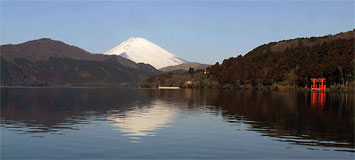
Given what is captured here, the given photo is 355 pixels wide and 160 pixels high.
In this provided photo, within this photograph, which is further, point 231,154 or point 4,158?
point 231,154

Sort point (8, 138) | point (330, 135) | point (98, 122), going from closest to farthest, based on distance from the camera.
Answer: point (8, 138) → point (330, 135) → point (98, 122)

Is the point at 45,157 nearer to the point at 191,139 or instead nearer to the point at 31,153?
the point at 31,153

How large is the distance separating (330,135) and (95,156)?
1989 cm

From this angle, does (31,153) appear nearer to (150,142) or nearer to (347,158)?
(150,142)

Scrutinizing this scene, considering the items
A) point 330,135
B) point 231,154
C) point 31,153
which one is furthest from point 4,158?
point 330,135

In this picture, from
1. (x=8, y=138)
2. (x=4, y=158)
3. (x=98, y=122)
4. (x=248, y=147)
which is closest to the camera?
(x=4, y=158)

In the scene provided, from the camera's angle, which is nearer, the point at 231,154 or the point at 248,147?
the point at 231,154

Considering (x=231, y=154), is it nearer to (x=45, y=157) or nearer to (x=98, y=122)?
(x=45, y=157)

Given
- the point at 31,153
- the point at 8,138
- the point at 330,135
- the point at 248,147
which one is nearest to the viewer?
the point at 31,153

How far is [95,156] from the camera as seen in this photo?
24938 millimetres

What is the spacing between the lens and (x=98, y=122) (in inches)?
1726

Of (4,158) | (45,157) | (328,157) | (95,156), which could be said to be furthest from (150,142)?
(328,157)

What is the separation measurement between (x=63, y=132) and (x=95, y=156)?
37.7ft

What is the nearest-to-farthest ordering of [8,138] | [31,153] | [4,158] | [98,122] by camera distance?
[4,158] → [31,153] → [8,138] → [98,122]
